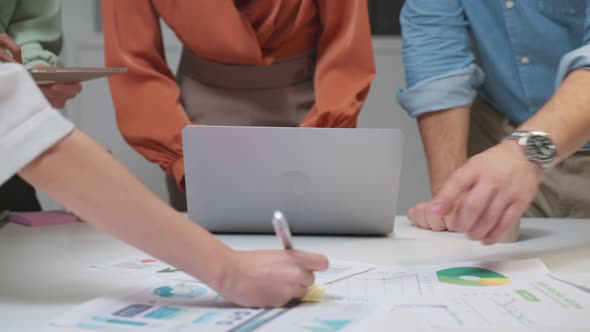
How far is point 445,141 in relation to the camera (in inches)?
57.1

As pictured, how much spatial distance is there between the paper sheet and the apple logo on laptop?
313 mm

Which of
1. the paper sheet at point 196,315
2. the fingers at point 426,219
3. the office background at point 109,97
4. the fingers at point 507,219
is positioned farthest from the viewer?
the office background at point 109,97

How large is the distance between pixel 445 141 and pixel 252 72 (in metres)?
0.44

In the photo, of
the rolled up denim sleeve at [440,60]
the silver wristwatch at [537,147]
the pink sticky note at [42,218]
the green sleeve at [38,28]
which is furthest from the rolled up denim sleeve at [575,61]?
the green sleeve at [38,28]

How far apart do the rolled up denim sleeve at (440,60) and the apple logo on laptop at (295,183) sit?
0.55m

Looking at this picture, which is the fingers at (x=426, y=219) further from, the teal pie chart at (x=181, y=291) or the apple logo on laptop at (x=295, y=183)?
the teal pie chart at (x=181, y=291)

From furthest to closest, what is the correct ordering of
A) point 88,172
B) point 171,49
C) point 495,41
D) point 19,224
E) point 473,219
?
point 171,49
point 495,41
point 19,224
point 473,219
point 88,172

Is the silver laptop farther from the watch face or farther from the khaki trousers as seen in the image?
the khaki trousers

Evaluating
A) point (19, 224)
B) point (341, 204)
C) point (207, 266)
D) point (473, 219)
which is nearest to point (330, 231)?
point (341, 204)

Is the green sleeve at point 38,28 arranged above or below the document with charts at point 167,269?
above

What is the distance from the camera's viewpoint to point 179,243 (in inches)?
26.0

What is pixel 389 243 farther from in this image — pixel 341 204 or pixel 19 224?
pixel 19 224

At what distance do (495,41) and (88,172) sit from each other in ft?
3.49

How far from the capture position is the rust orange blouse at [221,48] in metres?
1.44
